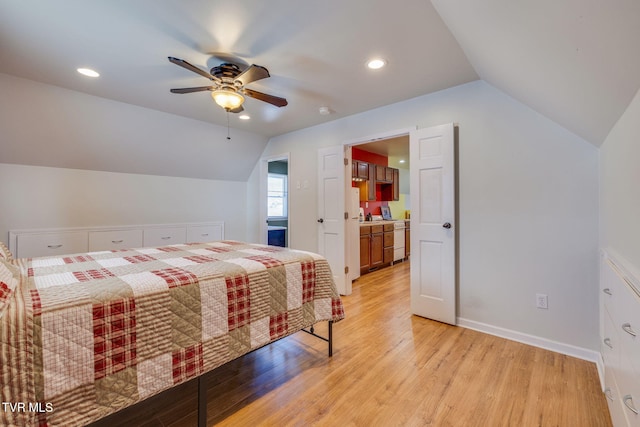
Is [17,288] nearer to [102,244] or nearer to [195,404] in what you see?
[195,404]

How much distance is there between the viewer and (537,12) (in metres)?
1.11

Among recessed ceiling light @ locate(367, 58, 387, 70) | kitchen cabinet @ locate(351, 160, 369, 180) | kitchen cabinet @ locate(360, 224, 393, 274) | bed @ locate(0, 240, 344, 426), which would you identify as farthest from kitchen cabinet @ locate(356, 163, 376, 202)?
bed @ locate(0, 240, 344, 426)

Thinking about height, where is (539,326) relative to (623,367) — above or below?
below

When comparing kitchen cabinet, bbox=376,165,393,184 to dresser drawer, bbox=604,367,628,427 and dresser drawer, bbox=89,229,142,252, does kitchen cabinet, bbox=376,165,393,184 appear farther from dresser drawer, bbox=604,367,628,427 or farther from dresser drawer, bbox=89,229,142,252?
dresser drawer, bbox=604,367,628,427

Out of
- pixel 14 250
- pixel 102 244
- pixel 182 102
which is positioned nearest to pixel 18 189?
pixel 14 250

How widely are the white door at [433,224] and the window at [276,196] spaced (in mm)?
3926

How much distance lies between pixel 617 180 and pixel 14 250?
529 cm

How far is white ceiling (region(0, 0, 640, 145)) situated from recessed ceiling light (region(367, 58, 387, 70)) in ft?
0.17

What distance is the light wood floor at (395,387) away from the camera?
4.94 ft

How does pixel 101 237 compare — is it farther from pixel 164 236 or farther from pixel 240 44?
pixel 240 44

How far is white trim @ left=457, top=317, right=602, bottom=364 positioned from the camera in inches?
81.0

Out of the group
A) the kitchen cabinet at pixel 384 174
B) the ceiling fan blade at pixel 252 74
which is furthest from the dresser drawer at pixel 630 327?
the kitchen cabinet at pixel 384 174

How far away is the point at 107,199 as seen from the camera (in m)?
3.75

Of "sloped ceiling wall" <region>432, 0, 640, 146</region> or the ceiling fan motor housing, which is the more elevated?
the ceiling fan motor housing
